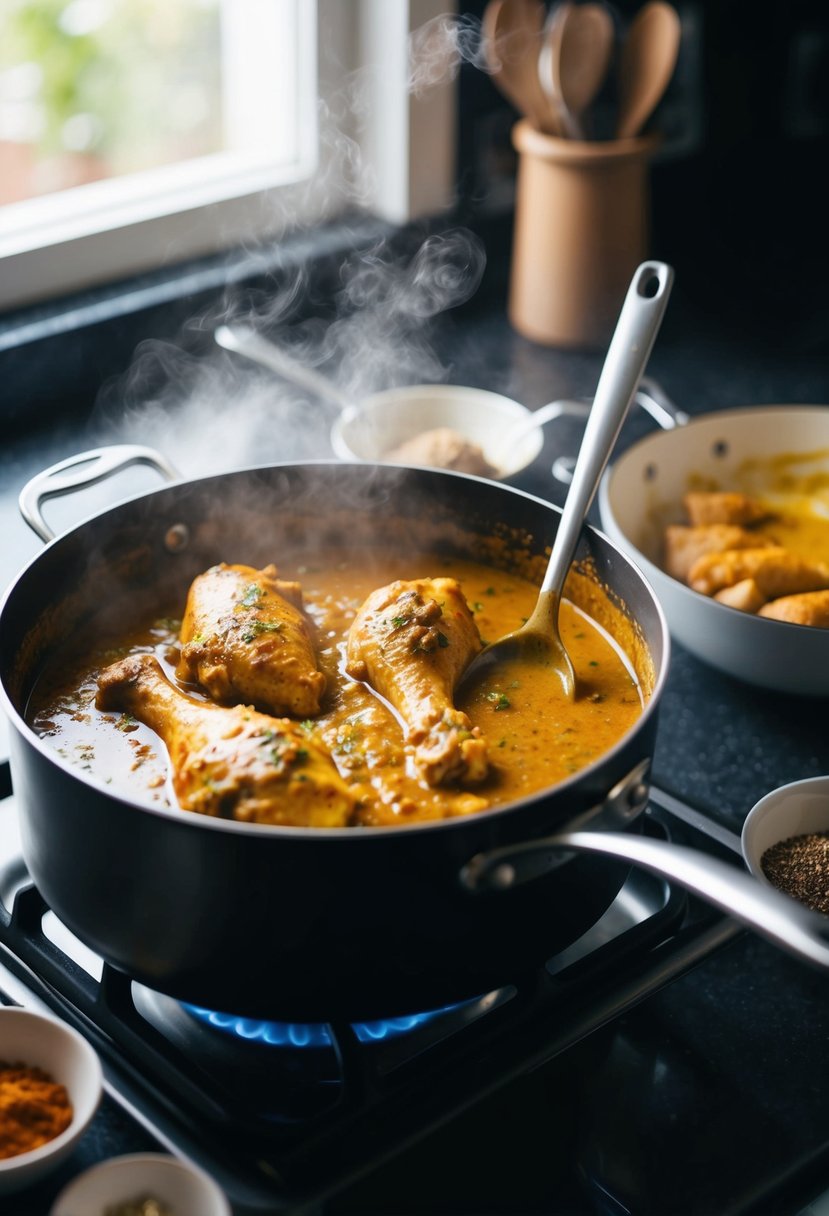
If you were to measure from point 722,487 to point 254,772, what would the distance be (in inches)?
44.8

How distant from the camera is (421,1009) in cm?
104

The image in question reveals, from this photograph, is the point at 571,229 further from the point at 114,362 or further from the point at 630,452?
the point at 114,362

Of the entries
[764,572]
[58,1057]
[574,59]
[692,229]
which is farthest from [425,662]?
[692,229]

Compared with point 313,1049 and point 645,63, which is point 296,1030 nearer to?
point 313,1049

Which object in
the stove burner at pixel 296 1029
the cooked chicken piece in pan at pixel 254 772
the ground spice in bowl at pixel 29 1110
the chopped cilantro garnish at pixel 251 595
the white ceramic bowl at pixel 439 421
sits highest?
the cooked chicken piece in pan at pixel 254 772

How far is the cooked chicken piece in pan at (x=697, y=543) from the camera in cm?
178

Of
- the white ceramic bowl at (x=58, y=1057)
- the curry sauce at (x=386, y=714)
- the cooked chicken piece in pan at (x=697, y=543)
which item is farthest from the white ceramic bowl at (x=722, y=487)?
the white ceramic bowl at (x=58, y=1057)

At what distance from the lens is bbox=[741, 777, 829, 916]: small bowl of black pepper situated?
1.25m

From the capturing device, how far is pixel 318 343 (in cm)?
232

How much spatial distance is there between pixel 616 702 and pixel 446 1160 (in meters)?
0.47

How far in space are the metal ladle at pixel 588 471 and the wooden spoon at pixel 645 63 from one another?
1.06 metres

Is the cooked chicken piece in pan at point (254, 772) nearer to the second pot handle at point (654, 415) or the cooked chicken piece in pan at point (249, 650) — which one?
the cooked chicken piece in pan at point (249, 650)

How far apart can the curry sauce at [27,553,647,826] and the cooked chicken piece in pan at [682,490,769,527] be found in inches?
18.0

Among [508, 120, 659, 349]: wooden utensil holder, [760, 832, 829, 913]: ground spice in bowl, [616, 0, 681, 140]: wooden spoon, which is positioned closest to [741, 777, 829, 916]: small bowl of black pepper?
[760, 832, 829, 913]: ground spice in bowl
